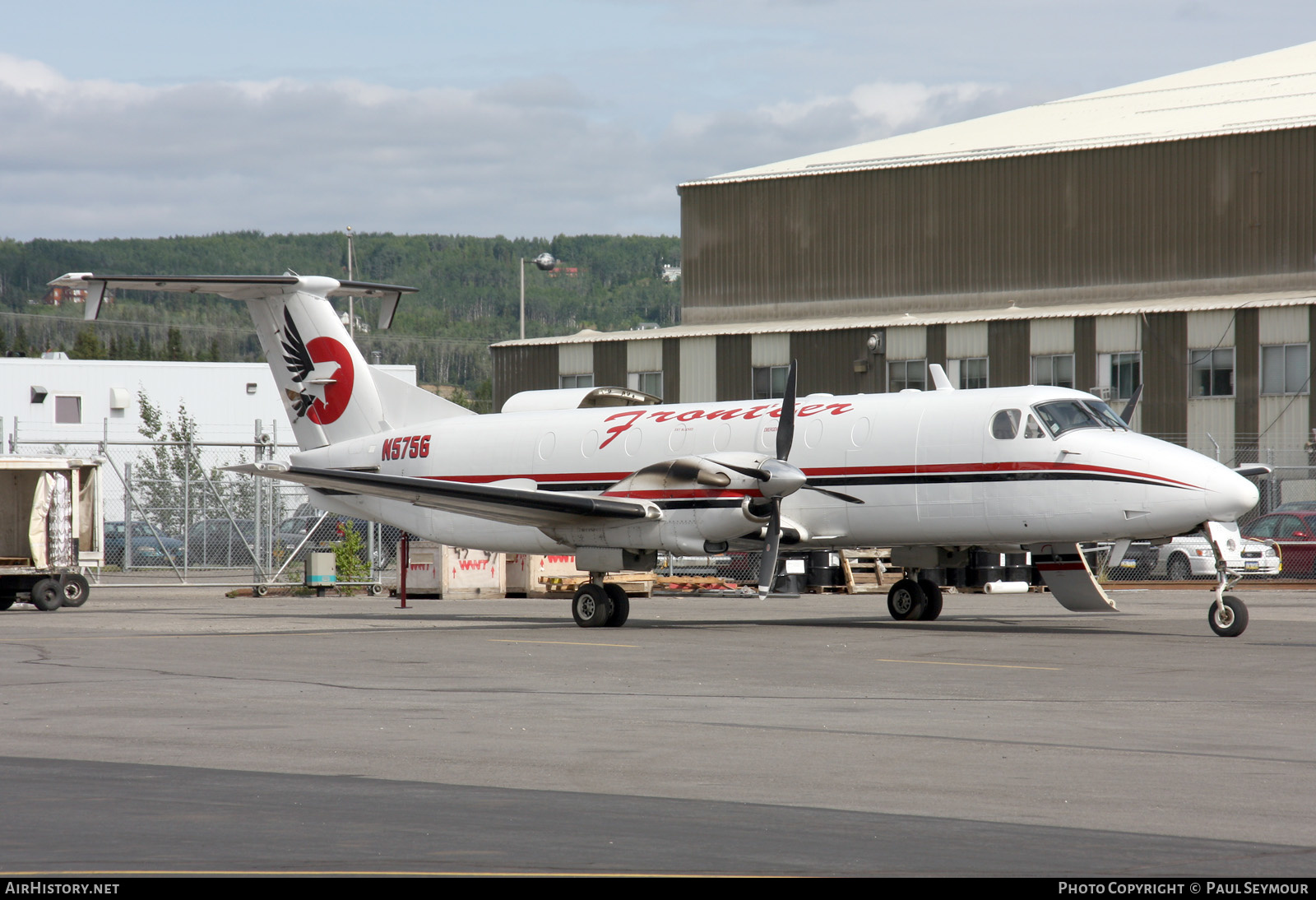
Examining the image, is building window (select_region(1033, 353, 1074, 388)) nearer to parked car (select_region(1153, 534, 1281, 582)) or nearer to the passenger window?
parked car (select_region(1153, 534, 1281, 582))

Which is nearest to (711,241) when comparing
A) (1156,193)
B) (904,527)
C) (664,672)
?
(1156,193)

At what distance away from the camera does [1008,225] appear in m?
51.9

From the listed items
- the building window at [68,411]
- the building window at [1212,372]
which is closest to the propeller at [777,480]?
the building window at [1212,372]

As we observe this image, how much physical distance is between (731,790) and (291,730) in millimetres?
3872

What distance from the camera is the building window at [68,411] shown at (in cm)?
6831

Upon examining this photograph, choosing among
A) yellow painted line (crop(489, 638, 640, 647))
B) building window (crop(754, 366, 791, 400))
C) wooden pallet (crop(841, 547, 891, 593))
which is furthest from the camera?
building window (crop(754, 366, 791, 400))

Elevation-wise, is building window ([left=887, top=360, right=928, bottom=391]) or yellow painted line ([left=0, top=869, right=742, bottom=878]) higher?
building window ([left=887, top=360, right=928, bottom=391])

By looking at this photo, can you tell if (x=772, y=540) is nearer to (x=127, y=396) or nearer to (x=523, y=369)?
(x=523, y=369)

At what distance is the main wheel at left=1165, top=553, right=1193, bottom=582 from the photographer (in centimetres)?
3522

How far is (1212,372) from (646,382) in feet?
65.2

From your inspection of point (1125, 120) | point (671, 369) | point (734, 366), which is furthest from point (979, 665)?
point (1125, 120)

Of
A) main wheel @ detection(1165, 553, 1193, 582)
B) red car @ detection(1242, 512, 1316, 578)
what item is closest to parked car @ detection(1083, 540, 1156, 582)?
main wheel @ detection(1165, 553, 1193, 582)

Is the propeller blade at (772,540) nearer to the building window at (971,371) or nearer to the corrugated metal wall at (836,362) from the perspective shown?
the building window at (971,371)

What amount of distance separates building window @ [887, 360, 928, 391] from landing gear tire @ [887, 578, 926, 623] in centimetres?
2618
